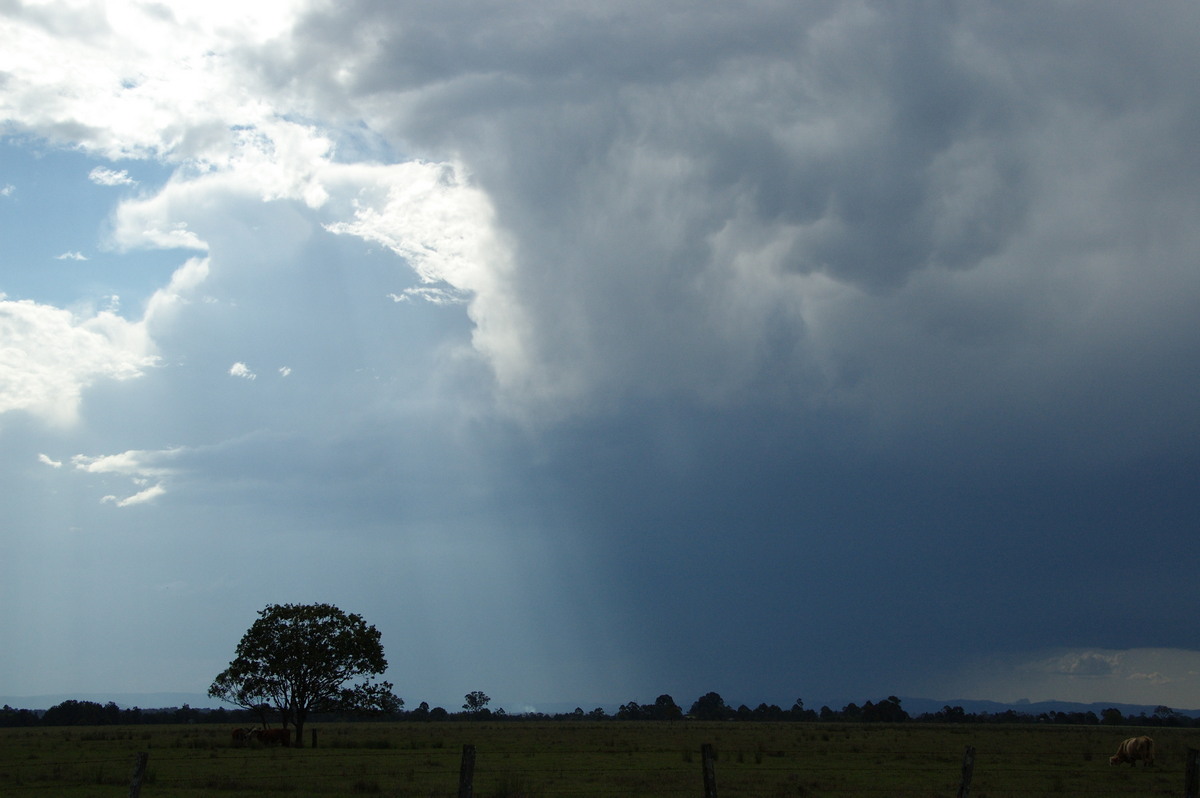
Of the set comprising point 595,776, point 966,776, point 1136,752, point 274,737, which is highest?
point 966,776

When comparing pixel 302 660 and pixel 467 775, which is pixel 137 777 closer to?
pixel 467 775

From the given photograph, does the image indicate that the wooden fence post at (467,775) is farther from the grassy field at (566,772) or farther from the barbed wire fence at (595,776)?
the grassy field at (566,772)

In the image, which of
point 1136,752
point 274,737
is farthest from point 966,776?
point 274,737

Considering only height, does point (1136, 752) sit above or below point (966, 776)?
below

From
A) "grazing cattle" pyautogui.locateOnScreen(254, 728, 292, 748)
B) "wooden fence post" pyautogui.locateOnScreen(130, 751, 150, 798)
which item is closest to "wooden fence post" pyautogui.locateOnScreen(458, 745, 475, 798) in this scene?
"wooden fence post" pyautogui.locateOnScreen(130, 751, 150, 798)

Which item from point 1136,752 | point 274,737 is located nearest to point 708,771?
point 1136,752

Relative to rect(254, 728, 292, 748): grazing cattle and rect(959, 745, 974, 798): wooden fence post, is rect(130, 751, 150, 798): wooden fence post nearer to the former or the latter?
rect(959, 745, 974, 798): wooden fence post

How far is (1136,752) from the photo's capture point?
4016 centimetres

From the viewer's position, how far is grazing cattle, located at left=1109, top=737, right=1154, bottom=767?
130 ft

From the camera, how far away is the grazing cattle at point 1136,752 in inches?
1565

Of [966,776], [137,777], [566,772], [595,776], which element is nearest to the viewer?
[137,777]

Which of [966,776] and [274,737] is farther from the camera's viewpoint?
[274,737]

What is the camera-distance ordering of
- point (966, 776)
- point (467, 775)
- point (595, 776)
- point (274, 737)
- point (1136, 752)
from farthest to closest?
point (274, 737)
point (1136, 752)
point (595, 776)
point (966, 776)
point (467, 775)

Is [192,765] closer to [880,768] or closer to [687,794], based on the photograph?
[687,794]
